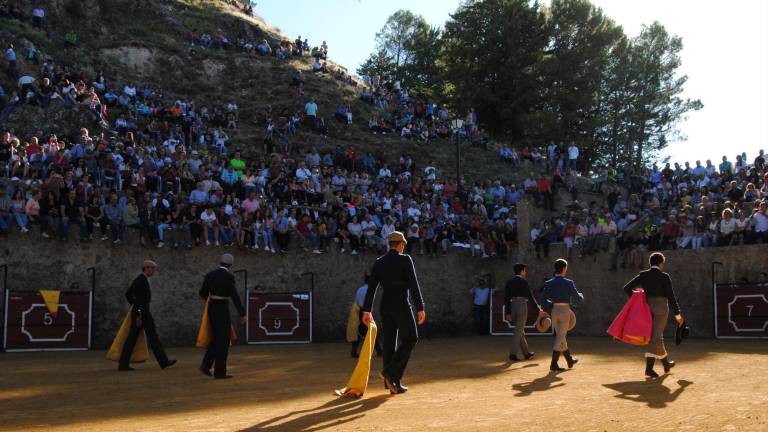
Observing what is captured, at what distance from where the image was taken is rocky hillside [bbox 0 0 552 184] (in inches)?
1442

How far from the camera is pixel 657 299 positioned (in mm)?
13102

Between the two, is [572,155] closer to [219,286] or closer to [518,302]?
[518,302]

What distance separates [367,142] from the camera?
36969 millimetres

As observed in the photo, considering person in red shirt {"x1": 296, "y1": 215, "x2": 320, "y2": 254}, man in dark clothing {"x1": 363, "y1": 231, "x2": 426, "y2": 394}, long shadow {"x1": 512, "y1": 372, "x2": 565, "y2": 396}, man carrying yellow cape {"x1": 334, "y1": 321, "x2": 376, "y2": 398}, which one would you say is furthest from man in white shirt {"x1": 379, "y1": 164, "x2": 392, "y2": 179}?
man carrying yellow cape {"x1": 334, "y1": 321, "x2": 376, "y2": 398}

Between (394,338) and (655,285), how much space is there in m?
4.77

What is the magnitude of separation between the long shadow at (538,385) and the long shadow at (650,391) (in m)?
0.79

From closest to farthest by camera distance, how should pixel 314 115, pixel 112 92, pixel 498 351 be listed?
1. pixel 498 351
2. pixel 112 92
3. pixel 314 115

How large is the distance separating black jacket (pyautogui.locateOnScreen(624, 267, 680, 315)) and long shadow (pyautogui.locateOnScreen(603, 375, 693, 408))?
1.34 m

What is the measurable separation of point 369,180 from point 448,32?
27089mm

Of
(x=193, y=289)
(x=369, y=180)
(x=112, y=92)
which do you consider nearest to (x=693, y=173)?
(x=369, y=180)

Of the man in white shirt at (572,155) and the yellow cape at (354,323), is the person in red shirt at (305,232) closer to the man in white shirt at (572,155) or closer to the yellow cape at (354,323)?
the yellow cape at (354,323)

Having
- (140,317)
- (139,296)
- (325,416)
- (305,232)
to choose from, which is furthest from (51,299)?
(325,416)

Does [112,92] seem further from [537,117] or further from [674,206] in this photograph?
[537,117]

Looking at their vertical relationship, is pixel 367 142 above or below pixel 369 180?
A: above
